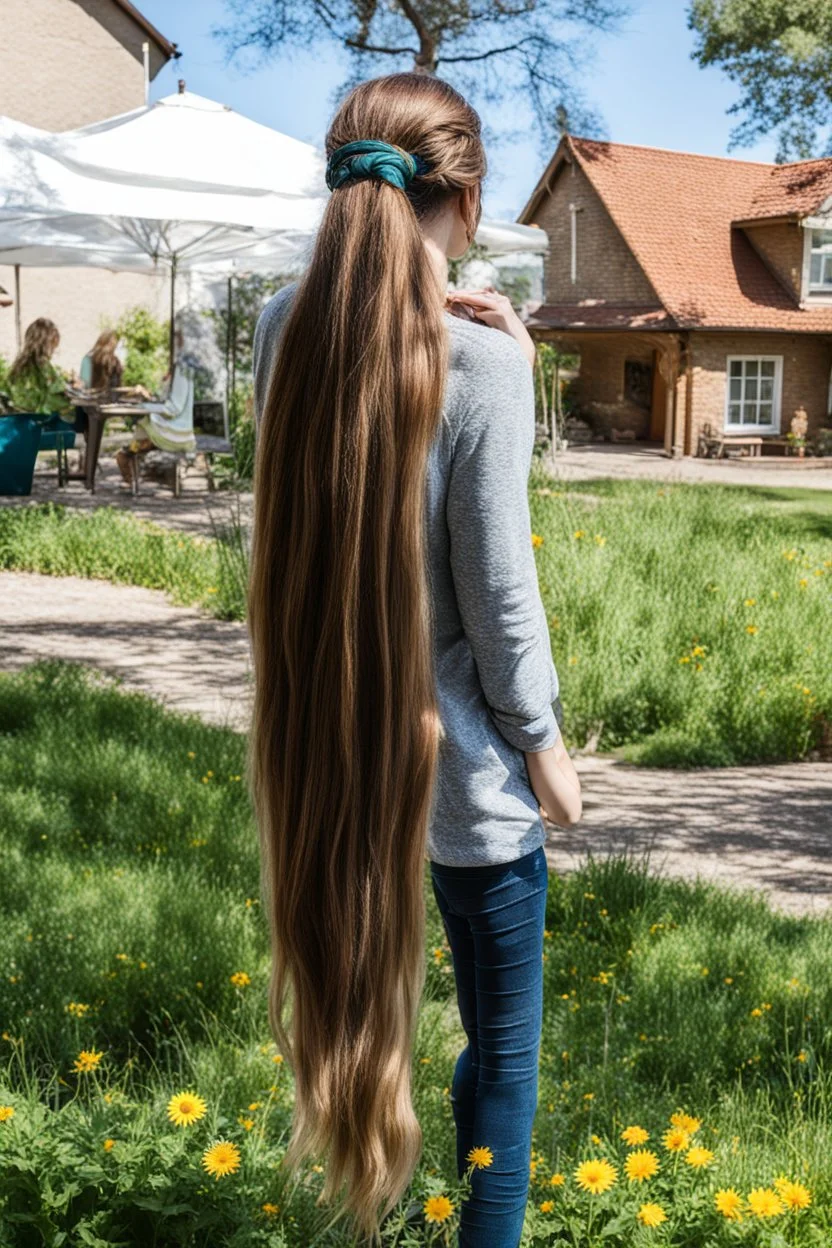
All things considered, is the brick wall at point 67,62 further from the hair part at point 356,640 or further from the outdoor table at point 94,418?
the hair part at point 356,640

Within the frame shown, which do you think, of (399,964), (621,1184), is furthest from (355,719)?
(621,1184)

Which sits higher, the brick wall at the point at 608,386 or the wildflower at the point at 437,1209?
the brick wall at the point at 608,386

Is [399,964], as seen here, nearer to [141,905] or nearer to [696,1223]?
[696,1223]

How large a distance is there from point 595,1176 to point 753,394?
87.7 ft

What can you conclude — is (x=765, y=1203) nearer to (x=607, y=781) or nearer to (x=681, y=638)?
(x=607, y=781)

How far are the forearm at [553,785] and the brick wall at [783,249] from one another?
92.5 feet

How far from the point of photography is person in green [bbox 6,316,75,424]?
13383 millimetres

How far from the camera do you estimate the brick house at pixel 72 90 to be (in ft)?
87.9

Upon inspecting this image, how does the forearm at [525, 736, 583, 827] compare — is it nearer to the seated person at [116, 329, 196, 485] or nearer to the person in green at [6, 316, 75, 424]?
the seated person at [116, 329, 196, 485]

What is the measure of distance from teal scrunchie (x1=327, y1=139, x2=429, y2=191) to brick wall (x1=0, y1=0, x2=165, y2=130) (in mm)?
27562

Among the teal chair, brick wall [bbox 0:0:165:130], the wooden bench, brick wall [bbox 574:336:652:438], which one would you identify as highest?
brick wall [bbox 0:0:165:130]

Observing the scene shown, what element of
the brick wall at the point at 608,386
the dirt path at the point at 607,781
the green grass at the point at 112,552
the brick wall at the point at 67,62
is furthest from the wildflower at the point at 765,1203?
the brick wall at the point at 67,62

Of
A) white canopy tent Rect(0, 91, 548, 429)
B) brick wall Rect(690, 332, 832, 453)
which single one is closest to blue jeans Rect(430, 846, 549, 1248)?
white canopy tent Rect(0, 91, 548, 429)

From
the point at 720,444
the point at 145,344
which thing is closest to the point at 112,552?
the point at 145,344
